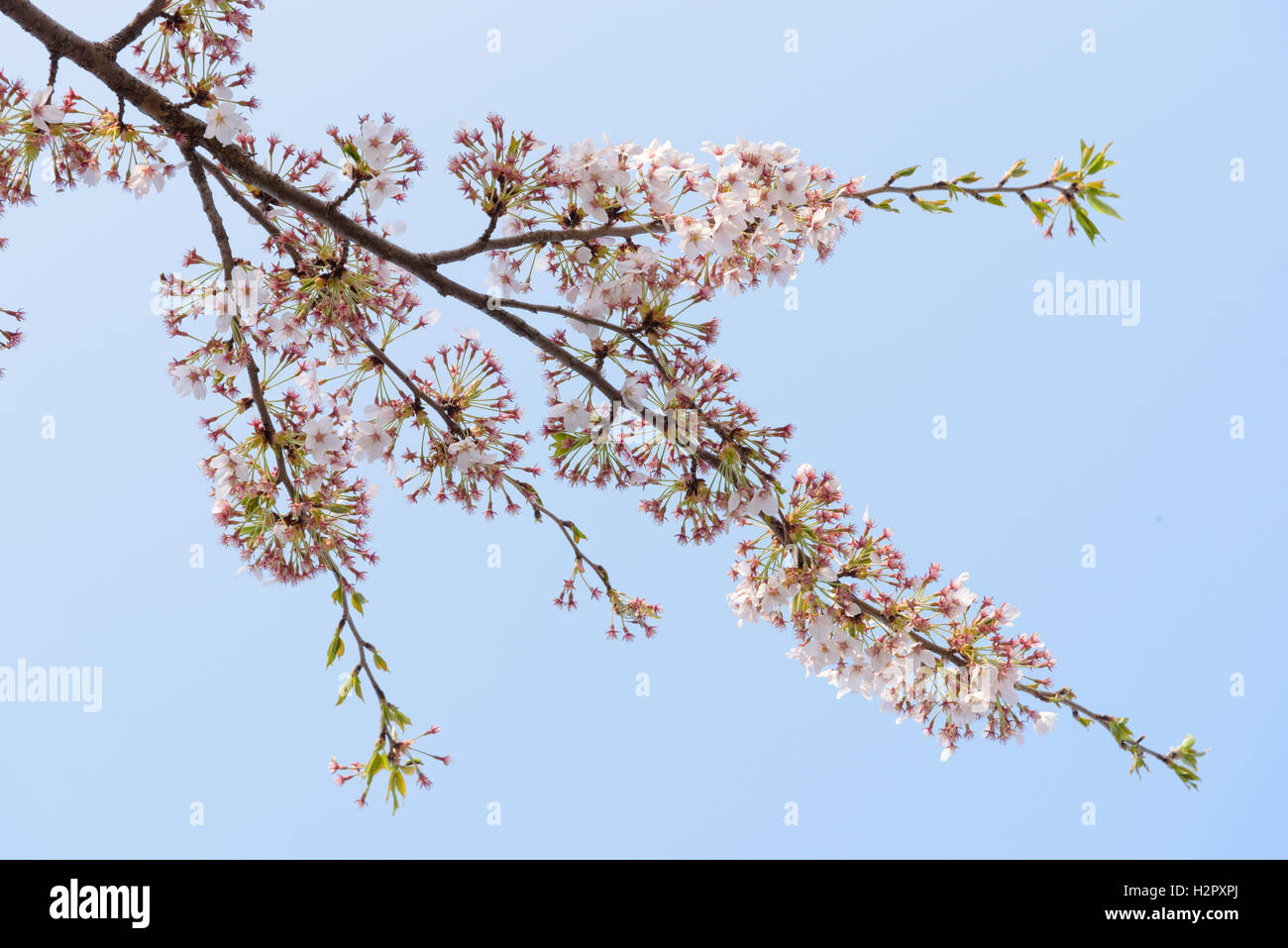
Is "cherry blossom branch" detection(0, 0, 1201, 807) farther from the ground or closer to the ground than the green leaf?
farther from the ground

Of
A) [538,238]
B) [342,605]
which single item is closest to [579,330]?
[538,238]

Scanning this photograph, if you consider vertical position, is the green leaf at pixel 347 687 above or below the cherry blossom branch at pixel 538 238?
below

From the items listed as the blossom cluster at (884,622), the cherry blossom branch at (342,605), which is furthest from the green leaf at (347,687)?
the blossom cluster at (884,622)

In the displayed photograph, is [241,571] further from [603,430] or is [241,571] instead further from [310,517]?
[603,430]

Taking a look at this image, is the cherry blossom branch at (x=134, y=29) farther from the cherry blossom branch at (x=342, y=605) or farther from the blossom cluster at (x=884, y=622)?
the blossom cluster at (x=884, y=622)

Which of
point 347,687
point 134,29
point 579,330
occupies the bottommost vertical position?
point 347,687

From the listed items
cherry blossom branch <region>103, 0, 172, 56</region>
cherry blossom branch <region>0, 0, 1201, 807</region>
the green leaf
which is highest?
cherry blossom branch <region>103, 0, 172, 56</region>

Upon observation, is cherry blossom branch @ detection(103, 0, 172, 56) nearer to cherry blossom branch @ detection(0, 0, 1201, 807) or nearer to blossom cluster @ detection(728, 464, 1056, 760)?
cherry blossom branch @ detection(0, 0, 1201, 807)

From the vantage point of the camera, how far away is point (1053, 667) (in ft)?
11.4

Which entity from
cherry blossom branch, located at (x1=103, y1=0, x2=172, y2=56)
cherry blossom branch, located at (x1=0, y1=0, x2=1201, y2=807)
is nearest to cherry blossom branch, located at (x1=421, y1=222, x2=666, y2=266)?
cherry blossom branch, located at (x1=0, y1=0, x2=1201, y2=807)

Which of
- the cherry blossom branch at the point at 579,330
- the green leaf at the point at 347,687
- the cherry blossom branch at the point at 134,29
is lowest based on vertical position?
the green leaf at the point at 347,687

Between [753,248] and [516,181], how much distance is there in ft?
3.11

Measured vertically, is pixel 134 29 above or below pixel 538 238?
above

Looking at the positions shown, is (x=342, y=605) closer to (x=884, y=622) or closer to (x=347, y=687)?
(x=347, y=687)
